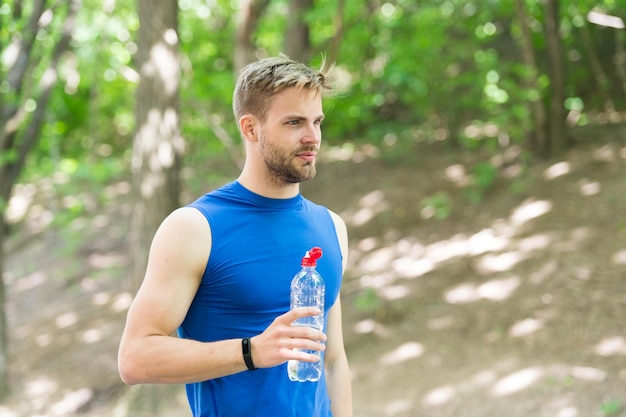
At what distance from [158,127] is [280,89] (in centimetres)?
598

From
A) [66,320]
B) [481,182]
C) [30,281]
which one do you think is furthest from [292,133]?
[30,281]

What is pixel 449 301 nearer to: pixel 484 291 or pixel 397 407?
pixel 484 291

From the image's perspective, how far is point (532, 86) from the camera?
34.5 ft

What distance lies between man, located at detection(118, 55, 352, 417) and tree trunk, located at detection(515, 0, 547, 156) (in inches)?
330

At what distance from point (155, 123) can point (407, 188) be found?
5418 millimetres

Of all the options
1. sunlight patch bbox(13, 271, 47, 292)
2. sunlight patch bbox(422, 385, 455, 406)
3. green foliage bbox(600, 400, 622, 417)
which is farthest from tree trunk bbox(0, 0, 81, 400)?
green foliage bbox(600, 400, 622, 417)

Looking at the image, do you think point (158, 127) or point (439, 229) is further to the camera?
point (439, 229)

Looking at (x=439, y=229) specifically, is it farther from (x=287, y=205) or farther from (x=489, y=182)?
(x=287, y=205)

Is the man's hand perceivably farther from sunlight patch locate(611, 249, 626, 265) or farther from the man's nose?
sunlight patch locate(611, 249, 626, 265)

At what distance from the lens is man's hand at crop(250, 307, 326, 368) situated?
1.96m

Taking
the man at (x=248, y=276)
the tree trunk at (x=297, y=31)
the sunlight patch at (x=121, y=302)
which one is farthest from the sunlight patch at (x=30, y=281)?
the man at (x=248, y=276)

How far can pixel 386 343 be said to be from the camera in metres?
8.77

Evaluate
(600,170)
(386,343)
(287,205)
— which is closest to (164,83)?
(386,343)

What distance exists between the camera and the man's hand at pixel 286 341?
1.96 meters
